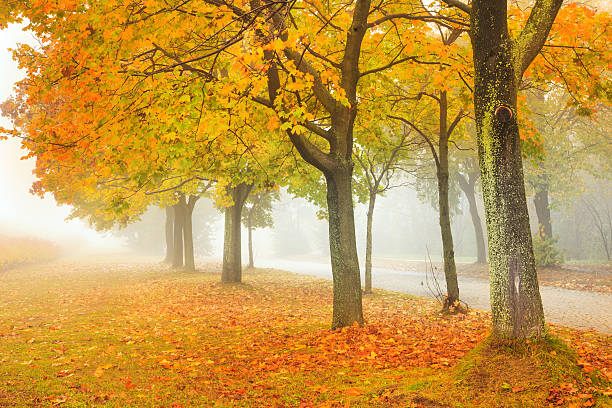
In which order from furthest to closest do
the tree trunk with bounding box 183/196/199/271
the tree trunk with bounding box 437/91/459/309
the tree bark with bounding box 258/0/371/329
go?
1. the tree trunk with bounding box 183/196/199/271
2. the tree trunk with bounding box 437/91/459/309
3. the tree bark with bounding box 258/0/371/329

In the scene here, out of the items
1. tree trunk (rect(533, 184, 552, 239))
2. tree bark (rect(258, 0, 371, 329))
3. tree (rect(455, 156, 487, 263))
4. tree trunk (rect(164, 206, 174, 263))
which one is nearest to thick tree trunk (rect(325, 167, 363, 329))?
tree bark (rect(258, 0, 371, 329))

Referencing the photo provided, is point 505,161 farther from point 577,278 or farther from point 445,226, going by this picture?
point 577,278

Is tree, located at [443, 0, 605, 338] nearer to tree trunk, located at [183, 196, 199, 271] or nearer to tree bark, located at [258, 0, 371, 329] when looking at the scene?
tree bark, located at [258, 0, 371, 329]

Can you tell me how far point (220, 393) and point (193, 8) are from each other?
614 cm

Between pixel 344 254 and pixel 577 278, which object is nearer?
pixel 344 254

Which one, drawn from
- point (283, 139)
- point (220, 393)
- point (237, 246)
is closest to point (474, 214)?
point (237, 246)

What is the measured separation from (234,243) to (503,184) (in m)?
14.7

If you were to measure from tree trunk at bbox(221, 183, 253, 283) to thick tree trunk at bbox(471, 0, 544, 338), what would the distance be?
13619 mm

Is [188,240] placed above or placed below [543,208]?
below

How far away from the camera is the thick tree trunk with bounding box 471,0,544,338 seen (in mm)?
4602

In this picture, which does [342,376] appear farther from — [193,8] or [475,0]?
[193,8]

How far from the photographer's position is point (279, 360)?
6.34m

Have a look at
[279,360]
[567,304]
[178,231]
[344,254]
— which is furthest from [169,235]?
[279,360]

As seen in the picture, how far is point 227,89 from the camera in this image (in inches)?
255
